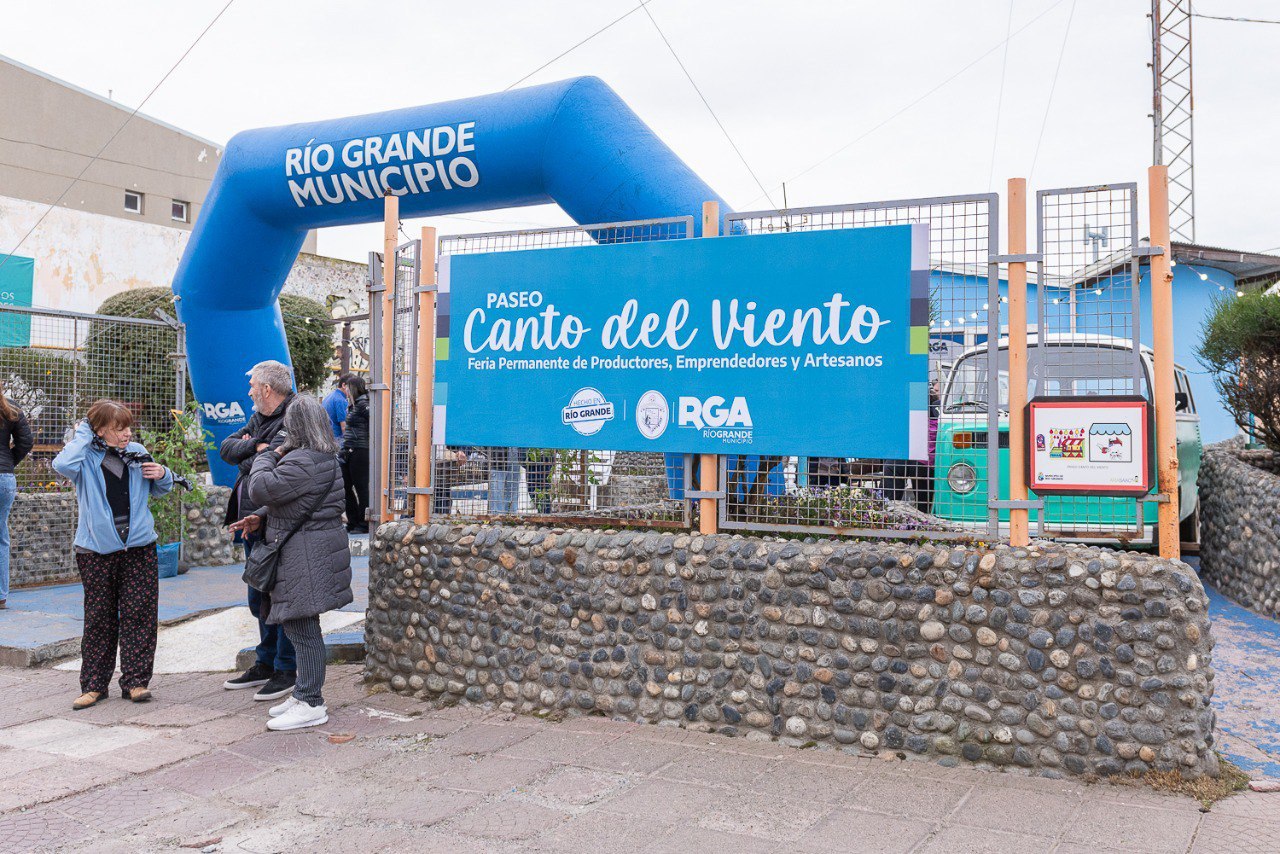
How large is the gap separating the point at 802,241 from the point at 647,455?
1.43 metres

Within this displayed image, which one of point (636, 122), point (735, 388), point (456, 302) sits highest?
point (636, 122)

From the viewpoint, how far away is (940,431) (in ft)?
15.7

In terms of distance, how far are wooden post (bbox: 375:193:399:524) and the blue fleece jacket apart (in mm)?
1399

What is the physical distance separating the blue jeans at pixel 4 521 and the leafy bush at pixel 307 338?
465 inches

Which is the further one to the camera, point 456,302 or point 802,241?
point 456,302

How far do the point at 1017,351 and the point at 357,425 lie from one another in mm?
5865

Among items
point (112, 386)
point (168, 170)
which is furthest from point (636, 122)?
point (168, 170)

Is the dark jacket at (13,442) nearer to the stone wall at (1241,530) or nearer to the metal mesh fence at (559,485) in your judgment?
the metal mesh fence at (559,485)

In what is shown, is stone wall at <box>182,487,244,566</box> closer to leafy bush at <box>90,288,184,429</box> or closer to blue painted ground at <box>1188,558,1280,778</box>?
leafy bush at <box>90,288,184,429</box>

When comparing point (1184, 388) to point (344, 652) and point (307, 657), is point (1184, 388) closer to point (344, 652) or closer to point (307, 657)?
point (344, 652)

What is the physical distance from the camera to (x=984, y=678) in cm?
426

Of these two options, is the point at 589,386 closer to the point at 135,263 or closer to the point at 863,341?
the point at 863,341

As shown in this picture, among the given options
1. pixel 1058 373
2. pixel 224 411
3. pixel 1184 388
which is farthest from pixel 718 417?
pixel 224 411

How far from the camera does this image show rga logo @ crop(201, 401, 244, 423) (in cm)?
924
